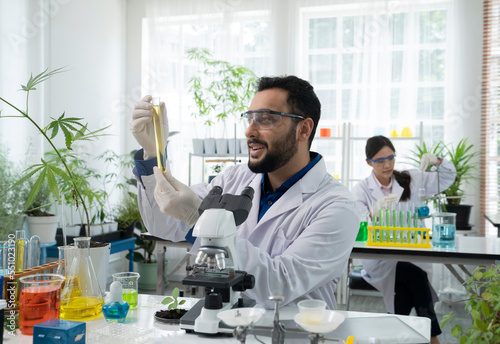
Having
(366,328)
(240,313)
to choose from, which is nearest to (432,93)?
(366,328)

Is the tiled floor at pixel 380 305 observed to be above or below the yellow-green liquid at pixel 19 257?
below

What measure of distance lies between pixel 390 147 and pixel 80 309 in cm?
264

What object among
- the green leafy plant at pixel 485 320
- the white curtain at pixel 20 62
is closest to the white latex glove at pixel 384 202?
the green leafy plant at pixel 485 320

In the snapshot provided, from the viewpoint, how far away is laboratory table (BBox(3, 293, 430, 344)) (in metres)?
1.11

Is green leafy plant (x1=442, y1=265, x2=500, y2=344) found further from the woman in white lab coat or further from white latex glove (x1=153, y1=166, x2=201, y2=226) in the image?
the woman in white lab coat

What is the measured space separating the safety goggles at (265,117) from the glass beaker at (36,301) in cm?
89

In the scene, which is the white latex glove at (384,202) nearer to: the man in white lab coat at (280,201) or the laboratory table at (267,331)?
the man in white lab coat at (280,201)

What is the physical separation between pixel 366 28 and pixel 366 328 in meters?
4.25

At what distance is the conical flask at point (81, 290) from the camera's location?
4.28 feet

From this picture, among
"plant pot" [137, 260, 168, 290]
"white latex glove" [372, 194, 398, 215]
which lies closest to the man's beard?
"white latex glove" [372, 194, 398, 215]

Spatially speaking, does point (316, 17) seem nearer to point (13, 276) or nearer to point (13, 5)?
point (13, 5)

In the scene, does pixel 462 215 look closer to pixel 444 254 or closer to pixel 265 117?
pixel 444 254

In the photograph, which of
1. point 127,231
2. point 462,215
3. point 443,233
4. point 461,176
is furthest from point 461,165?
point 127,231

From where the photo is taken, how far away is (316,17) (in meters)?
5.12
